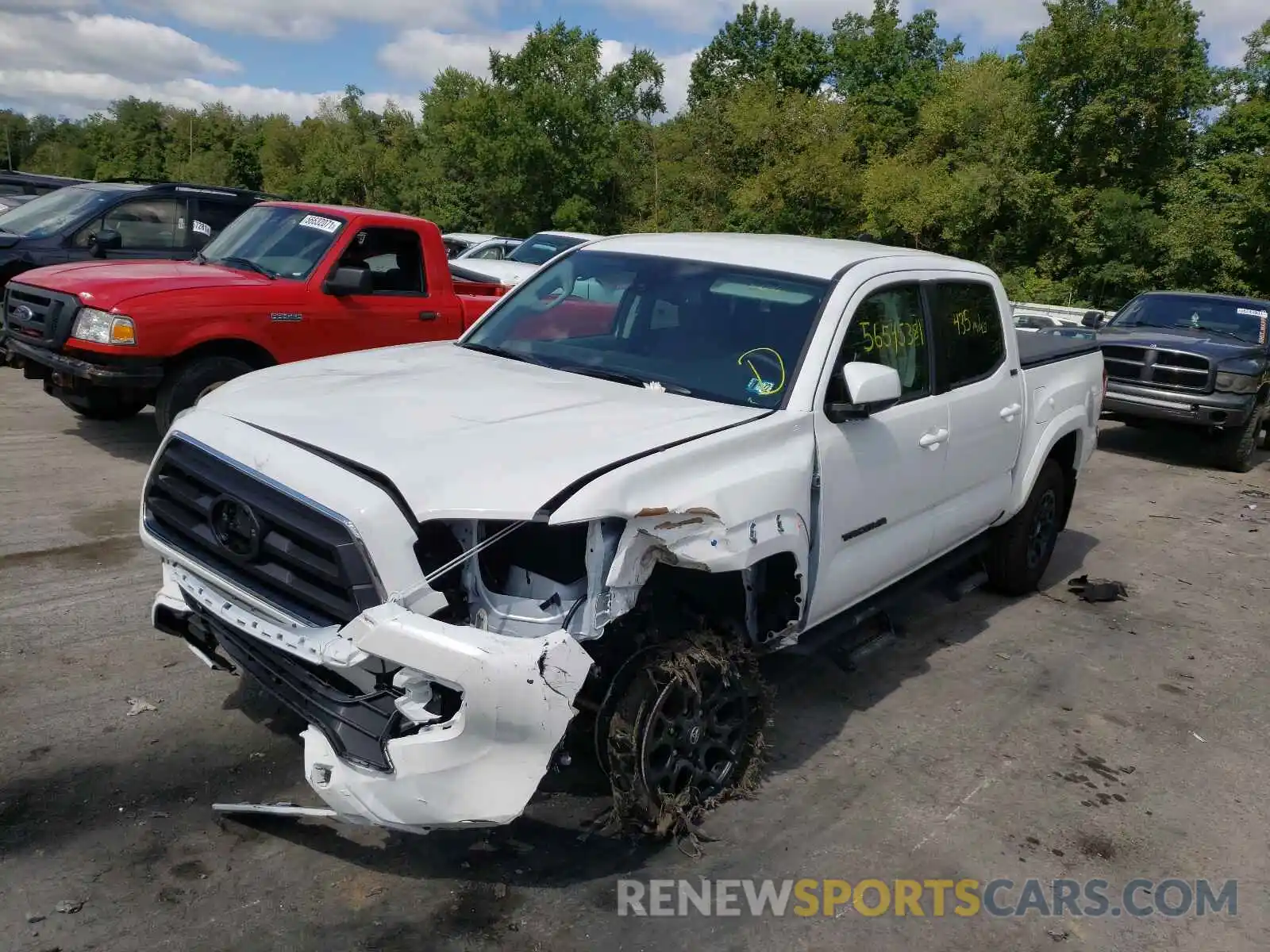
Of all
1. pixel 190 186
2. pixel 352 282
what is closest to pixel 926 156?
pixel 190 186

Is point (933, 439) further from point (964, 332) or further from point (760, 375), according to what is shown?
point (760, 375)

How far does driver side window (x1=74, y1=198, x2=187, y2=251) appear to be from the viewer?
945 cm

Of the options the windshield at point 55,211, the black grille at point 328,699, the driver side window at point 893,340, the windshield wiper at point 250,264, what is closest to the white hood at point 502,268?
the windshield at point 55,211

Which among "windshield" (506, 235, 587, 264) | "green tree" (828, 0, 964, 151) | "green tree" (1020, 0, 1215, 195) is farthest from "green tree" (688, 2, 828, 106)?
"windshield" (506, 235, 587, 264)

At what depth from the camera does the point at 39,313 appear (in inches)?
280

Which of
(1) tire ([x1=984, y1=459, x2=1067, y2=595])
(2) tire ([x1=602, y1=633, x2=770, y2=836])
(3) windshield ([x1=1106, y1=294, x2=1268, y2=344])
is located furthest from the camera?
(3) windshield ([x1=1106, y1=294, x2=1268, y2=344])

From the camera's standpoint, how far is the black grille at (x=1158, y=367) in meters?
10.6

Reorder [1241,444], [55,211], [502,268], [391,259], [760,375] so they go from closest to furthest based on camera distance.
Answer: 1. [760,375]
2. [391,259]
3. [55,211]
4. [1241,444]
5. [502,268]

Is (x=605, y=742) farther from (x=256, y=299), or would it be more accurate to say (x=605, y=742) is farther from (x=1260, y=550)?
(x=1260, y=550)

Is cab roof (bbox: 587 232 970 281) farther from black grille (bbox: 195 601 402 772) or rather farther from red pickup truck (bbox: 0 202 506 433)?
red pickup truck (bbox: 0 202 506 433)

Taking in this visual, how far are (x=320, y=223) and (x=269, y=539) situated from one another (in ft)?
18.0

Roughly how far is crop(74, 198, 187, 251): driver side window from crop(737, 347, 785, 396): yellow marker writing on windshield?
24.2 ft

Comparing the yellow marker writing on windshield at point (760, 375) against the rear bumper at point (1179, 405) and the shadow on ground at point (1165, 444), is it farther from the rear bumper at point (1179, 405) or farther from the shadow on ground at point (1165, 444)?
the shadow on ground at point (1165, 444)

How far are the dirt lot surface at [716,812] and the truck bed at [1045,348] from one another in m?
1.50
